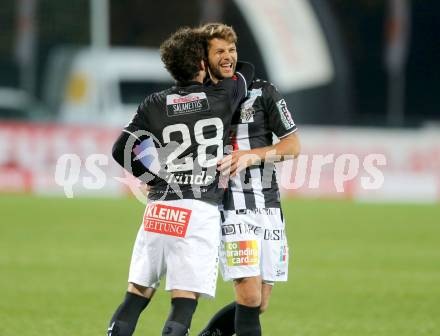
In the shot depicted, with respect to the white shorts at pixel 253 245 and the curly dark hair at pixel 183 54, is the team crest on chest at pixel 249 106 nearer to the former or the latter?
the white shorts at pixel 253 245

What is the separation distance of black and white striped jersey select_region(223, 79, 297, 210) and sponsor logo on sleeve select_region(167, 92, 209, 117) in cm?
77

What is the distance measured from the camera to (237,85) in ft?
20.2

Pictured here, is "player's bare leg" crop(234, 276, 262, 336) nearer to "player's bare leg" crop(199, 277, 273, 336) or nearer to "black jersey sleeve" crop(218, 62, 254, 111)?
"player's bare leg" crop(199, 277, 273, 336)

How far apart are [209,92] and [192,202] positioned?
64 centimetres

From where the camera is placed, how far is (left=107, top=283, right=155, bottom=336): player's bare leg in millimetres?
5875

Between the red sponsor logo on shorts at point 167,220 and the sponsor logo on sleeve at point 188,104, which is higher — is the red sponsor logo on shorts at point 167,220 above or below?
below

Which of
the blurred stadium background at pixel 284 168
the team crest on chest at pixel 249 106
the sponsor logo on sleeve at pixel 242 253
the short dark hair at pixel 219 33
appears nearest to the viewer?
the short dark hair at pixel 219 33

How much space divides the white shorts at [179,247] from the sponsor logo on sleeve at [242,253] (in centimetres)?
68

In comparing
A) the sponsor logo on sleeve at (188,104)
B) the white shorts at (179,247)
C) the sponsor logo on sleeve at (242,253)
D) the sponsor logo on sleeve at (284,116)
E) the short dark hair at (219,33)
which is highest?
the short dark hair at (219,33)

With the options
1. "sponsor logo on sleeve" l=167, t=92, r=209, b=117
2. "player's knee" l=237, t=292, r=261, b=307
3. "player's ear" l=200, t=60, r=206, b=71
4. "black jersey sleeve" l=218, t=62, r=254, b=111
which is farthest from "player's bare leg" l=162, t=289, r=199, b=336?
"player's ear" l=200, t=60, r=206, b=71

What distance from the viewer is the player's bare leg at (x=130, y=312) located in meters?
5.88

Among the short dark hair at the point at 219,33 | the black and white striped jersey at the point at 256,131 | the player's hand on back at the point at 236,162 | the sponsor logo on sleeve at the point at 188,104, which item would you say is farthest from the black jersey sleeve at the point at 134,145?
the black and white striped jersey at the point at 256,131

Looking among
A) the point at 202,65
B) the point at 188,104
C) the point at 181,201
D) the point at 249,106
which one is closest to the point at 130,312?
the point at 181,201

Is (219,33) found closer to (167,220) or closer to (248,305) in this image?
(167,220)
